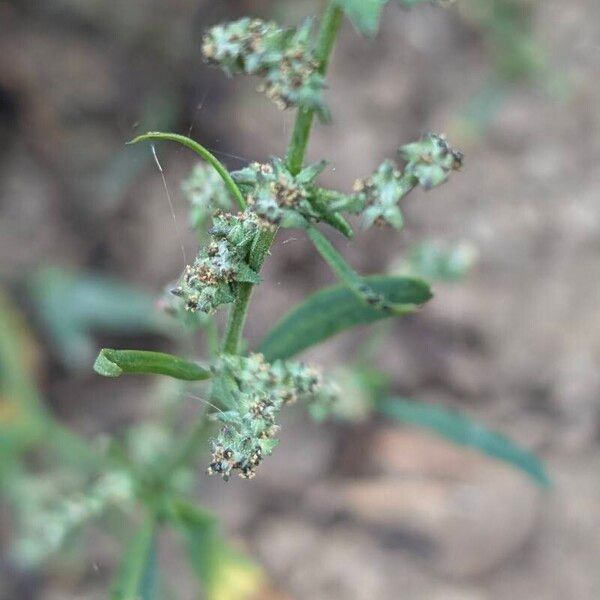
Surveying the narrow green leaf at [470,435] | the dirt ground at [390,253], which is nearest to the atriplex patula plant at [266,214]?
the narrow green leaf at [470,435]

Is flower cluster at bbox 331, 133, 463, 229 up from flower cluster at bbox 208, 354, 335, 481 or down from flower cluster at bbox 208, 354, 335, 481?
up

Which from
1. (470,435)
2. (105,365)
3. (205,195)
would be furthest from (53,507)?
(105,365)

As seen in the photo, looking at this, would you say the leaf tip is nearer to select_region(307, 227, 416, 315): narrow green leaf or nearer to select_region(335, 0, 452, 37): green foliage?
select_region(307, 227, 416, 315): narrow green leaf

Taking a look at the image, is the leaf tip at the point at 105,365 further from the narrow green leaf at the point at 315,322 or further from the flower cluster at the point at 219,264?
the narrow green leaf at the point at 315,322

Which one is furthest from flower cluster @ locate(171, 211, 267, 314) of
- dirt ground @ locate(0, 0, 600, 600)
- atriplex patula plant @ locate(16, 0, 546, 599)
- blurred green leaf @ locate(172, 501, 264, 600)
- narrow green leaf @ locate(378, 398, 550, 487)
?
dirt ground @ locate(0, 0, 600, 600)

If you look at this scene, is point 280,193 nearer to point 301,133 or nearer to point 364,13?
point 301,133

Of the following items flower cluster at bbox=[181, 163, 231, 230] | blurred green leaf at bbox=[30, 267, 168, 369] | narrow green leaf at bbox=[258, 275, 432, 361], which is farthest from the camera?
blurred green leaf at bbox=[30, 267, 168, 369]

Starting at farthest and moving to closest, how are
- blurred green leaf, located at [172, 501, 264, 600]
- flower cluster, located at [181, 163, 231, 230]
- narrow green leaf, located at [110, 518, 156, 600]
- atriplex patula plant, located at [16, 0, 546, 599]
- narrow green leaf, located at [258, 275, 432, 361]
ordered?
blurred green leaf, located at [172, 501, 264, 600] → narrow green leaf, located at [110, 518, 156, 600] → narrow green leaf, located at [258, 275, 432, 361] → flower cluster, located at [181, 163, 231, 230] → atriplex patula plant, located at [16, 0, 546, 599]
